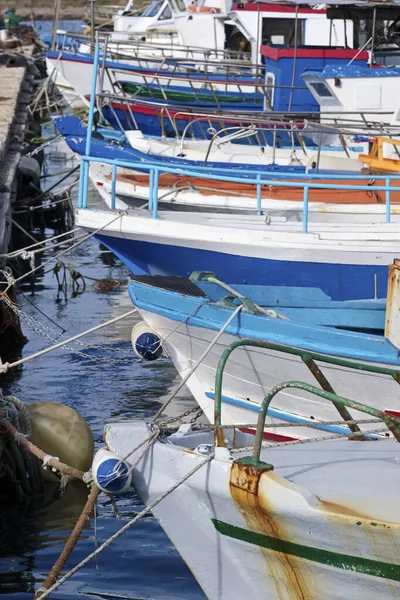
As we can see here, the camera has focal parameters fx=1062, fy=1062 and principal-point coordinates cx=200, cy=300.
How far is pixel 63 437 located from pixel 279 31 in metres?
14.4

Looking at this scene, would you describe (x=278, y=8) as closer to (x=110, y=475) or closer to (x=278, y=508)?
(x=110, y=475)

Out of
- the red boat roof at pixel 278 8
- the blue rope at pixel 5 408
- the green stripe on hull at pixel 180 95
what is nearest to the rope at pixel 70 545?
the blue rope at pixel 5 408

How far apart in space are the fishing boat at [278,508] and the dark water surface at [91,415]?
118 cm

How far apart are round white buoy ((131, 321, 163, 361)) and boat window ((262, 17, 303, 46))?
13.5 meters

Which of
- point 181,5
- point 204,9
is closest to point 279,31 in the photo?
point 204,9

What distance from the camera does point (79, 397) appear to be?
9.76m

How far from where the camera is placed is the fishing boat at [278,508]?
4.45 metres

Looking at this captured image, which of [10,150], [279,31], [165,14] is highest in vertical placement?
[165,14]

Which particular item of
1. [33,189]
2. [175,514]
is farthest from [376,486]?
[33,189]

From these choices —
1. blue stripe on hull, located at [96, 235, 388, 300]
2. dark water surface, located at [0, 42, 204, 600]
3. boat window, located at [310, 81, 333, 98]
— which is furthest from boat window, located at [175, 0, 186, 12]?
blue stripe on hull, located at [96, 235, 388, 300]

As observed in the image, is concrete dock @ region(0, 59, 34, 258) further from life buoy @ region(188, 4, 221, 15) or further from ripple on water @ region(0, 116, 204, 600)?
life buoy @ region(188, 4, 221, 15)

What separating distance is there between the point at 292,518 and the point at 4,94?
22486 millimetres

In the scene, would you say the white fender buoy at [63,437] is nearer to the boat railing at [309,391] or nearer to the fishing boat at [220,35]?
the boat railing at [309,391]

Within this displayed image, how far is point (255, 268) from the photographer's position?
9328mm
